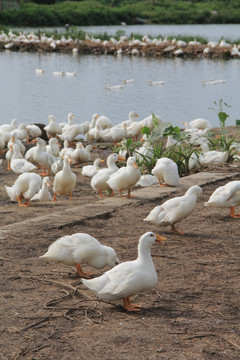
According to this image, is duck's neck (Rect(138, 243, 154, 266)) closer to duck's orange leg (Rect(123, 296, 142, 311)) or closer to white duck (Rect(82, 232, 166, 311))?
white duck (Rect(82, 232, 166, 311))

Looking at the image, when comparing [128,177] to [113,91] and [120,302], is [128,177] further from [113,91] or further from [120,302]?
[113,91]

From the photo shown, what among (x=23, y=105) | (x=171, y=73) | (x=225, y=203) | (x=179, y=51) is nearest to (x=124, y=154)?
(x=225, y=203)

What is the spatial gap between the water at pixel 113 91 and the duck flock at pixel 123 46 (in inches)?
43.8

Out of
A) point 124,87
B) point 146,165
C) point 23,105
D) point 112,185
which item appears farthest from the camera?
point 124,87

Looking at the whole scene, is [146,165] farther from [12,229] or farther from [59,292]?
[59,292]

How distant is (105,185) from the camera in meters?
8.93

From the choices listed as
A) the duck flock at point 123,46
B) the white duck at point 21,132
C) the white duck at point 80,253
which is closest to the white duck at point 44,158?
the white duck at point 21,132

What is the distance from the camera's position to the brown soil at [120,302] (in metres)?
3.58

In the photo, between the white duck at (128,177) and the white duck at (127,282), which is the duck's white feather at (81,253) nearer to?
the white duck at (127,282)

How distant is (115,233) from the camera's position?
597 centimetres

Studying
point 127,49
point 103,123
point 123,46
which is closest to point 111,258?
point 103,123

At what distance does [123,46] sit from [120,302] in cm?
3809

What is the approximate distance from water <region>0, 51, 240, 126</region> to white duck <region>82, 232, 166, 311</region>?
1432 centimetres

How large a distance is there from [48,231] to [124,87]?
71.2 ft
